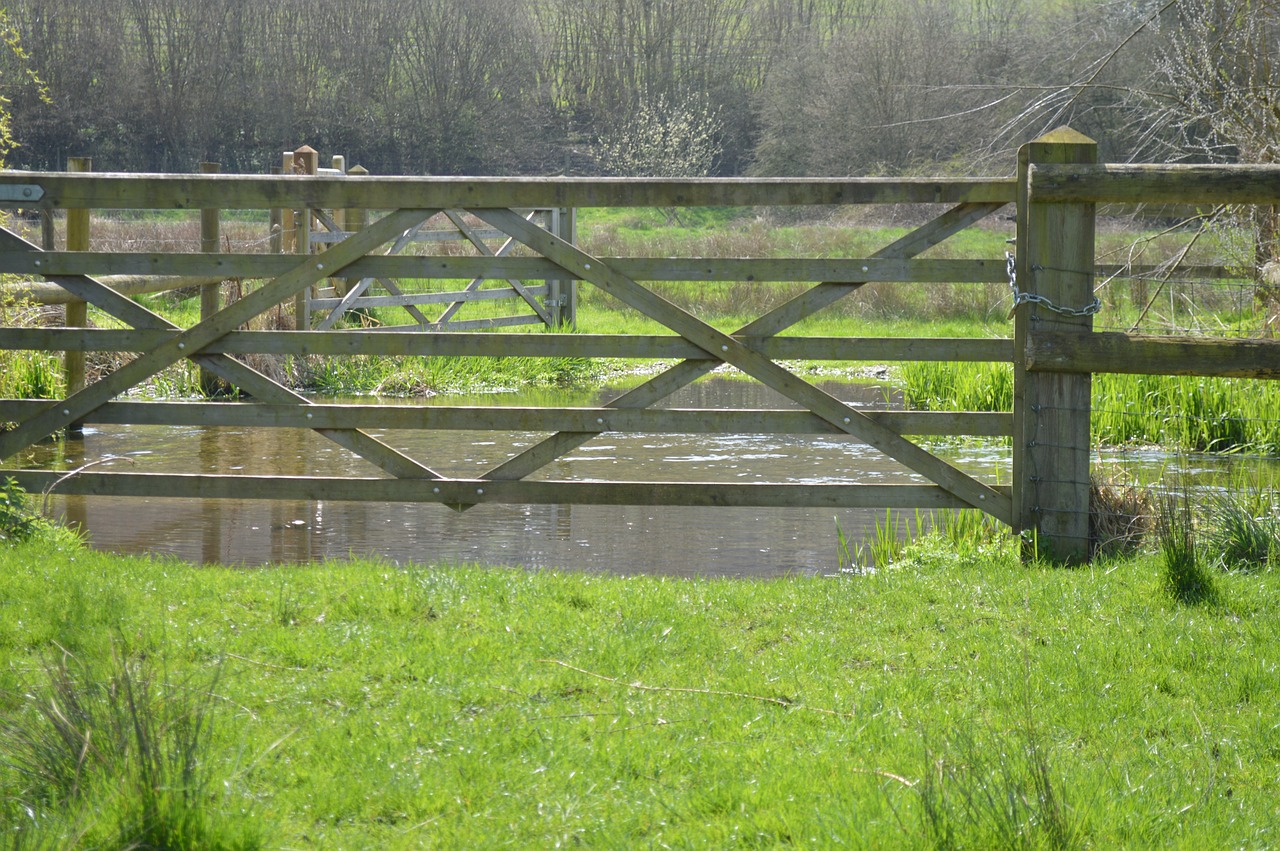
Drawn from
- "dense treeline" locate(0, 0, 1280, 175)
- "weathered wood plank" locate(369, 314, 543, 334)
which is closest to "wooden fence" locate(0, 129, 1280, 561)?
"weathered wood plank" locate(369, 314, 543, 334)

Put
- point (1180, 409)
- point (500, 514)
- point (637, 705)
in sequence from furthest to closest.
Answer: point (1180, 409) < point (500, 514) < point (637, 705)

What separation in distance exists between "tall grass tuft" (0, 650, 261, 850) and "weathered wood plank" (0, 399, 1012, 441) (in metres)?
2.82

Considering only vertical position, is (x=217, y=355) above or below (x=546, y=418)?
above

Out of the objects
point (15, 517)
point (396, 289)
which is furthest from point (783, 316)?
point (396, 289)

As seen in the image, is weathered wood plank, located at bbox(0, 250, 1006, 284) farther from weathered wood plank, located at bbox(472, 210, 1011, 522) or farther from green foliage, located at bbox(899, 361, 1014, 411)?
green foliage, located at bbox(899, 361, 1014, 411)

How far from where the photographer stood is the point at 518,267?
584 cm

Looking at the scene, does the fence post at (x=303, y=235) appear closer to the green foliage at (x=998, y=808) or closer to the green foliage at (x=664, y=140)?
the green foliage at (x=998, y=808)

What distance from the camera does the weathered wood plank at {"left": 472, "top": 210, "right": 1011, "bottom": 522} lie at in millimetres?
5715

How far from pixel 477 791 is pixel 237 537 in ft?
14.4

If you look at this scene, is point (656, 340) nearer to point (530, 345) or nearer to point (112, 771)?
point (530, 345)

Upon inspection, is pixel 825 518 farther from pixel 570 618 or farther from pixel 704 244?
pixel 704 244

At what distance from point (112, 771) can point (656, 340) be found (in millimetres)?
3414

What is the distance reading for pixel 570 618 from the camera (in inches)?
182

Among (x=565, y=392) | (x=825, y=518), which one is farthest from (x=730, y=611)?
(x=565, y=392)
